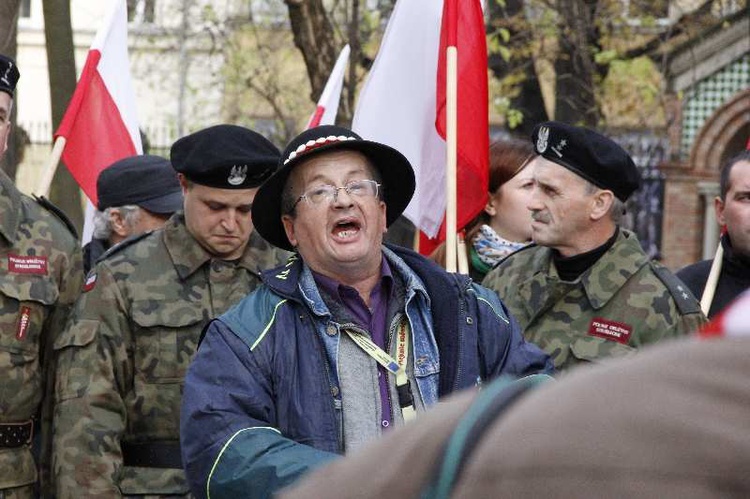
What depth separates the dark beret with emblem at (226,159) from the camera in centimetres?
534

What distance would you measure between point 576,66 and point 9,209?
11455 millimetres

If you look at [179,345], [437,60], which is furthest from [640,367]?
[437,60]

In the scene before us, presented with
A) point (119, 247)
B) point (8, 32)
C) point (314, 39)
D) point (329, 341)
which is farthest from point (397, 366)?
point (314, 39)

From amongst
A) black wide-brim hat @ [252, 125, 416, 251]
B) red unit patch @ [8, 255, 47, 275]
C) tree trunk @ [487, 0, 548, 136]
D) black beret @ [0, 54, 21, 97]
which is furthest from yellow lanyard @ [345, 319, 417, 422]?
tree trunk @ [487, 0, 548, 136]

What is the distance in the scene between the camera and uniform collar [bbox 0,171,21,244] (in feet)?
17.0

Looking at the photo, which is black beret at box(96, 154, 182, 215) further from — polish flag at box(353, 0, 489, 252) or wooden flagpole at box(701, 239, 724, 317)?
wooden flagpole at box(701, 239, 724, 317)

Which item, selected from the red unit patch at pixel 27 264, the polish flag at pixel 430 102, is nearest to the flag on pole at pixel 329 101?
the polish flag at pixel 430 102

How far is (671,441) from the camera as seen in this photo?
1.29 metres

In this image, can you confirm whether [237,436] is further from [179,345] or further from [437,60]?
[437,60]

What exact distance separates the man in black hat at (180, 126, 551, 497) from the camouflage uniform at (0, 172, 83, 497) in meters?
1.32

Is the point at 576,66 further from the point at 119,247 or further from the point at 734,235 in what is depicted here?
the point at 119,247

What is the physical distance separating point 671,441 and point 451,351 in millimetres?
2541

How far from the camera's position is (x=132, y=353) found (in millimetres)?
5148

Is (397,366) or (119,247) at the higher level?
(119,247)
